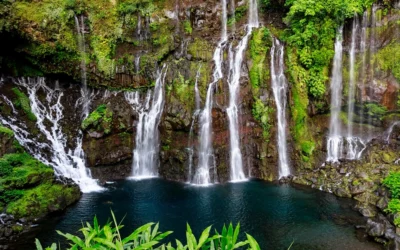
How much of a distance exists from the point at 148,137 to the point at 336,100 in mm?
12718

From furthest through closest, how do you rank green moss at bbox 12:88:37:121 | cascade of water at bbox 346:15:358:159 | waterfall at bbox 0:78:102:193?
cascade of water at bbox 346:15:358:159 < green moss at bbox 12:88:37:121 < waterfall at bbox 0:78:102:193

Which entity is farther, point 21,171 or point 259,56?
point 259,56

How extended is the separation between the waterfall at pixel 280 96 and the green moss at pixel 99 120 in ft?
35.7

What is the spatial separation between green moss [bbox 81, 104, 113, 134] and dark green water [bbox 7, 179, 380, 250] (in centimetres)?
395

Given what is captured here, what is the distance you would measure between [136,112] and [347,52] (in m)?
14.6

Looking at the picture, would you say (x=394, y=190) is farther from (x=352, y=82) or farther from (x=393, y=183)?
(x=352, y=82)

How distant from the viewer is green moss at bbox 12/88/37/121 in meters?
21.2

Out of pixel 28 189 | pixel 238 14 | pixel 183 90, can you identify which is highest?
pixel 238 14

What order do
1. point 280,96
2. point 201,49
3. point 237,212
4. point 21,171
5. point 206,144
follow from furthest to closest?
point 201,49
point 280,96
point 206,144
point 237,212
point 21,171

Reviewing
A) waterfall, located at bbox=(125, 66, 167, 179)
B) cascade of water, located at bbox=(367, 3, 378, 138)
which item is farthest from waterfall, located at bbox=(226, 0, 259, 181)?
cascade of water, located at bbox=(367, 3, 378, 138)

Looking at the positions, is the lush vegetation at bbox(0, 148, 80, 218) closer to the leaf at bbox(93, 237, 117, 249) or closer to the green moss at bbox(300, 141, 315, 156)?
the green moss at bbox(300, 141, 315, 156)

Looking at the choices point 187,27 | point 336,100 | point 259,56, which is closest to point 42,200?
point 259,56

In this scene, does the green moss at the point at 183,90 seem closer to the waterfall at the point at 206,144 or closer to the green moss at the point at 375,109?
the waterfall at the point at 206,144

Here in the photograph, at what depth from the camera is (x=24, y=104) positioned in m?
21.3
